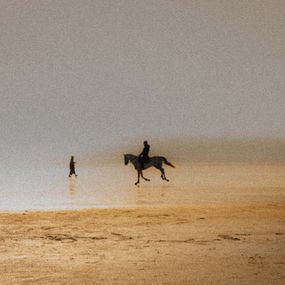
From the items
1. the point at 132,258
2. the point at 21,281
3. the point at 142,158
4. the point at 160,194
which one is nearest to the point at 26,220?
the point at 132,258

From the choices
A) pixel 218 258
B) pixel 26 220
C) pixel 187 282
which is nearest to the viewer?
pixel 187 282

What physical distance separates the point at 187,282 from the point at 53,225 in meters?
7.45

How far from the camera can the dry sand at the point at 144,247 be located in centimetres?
999

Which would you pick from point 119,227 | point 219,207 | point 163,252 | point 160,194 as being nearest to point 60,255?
point 163,252

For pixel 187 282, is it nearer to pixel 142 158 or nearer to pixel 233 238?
pixel 233 238

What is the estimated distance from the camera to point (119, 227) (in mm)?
15797

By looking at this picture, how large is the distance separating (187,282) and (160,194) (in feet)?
58.6

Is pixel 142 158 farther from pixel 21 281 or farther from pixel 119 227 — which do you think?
pixel 21 281

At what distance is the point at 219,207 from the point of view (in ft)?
67.4

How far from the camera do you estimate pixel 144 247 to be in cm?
1266

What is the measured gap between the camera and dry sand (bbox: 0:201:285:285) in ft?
32.8

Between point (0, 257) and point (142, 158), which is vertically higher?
point (142, 158)

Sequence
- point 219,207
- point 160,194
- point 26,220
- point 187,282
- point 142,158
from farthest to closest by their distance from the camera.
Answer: point 142,158, point 160,194, point 219,207, point 26,220, point 187,282

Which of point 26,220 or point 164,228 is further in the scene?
point 26,220
